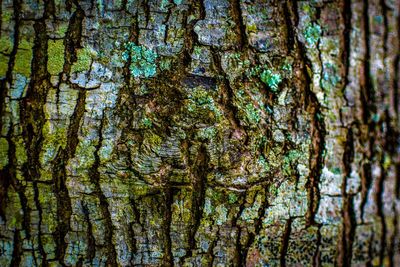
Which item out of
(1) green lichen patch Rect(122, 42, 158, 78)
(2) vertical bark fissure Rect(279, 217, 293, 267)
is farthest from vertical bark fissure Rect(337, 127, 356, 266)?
(1) green lichen patch Rect(122, 42, 158, 78)

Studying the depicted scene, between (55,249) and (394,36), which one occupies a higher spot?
(394,36)

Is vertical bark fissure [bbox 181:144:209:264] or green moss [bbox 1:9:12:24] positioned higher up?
green moss [bbox 1:9:12:24]

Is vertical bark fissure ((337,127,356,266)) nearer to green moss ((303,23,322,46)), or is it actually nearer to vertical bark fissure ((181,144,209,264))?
green moss ((303,23,322,46))

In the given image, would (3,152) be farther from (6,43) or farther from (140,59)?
(140,59)

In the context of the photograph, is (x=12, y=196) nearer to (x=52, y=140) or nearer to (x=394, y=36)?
(x=52, y=140)

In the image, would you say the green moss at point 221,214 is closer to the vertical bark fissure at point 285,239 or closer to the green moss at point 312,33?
the vertical bark fissure at point 285,239

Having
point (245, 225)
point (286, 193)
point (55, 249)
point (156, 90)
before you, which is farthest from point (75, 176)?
point (286, 193)
